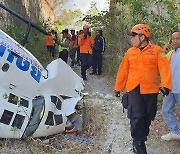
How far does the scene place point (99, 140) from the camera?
17.5 feet

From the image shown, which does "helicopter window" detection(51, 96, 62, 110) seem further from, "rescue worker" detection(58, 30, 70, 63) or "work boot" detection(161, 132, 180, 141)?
"rescue worker" detection(58, 30, 70, 63)

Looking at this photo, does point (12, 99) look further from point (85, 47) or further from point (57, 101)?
point (85, 47)

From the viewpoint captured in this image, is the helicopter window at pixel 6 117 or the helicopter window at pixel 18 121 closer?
the helicopter window at pixel 6 117

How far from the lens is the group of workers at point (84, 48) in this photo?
9.92 metres

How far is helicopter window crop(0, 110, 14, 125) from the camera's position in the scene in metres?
4.94

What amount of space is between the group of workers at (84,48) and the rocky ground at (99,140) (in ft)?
8.45

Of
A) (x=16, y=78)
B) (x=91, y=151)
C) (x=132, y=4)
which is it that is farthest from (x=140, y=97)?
(x=132, y=4)

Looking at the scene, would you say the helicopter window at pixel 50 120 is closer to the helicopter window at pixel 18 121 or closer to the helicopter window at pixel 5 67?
the helicopter window at pixel 18 121

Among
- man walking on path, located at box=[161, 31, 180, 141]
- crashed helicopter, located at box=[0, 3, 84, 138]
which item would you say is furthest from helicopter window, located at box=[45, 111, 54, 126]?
man walking on path, located at box=[161, 31, 180, 141]

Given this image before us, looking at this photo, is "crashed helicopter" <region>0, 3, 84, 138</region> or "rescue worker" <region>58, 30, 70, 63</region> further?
"rescue worker" <region>58, 30, 70, 63</region>

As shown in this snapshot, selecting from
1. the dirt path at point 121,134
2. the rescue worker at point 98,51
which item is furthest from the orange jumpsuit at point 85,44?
the dirt path at point 121,134

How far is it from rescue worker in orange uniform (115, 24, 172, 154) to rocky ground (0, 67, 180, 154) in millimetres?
649

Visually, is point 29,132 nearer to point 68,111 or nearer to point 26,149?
point 26,149

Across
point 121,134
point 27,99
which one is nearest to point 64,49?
point 27,99
